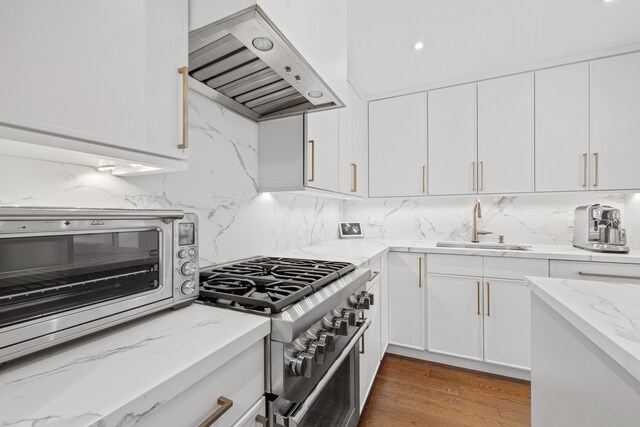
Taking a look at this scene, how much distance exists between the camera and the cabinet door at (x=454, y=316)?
212 centimetres

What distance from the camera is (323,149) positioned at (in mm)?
1817

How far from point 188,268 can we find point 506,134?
254 centimetres

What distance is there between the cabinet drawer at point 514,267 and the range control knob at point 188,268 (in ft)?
6.68

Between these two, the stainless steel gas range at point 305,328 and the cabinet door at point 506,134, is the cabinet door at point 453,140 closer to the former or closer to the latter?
the cabinet door at point 506,134

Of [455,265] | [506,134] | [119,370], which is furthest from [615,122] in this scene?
[119,370]

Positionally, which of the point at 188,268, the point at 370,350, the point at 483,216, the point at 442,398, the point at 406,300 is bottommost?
the point at 442,398

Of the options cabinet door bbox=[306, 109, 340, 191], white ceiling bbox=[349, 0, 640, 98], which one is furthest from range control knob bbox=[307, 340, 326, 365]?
white ceiling bbox=[349, 0, 640, 98]

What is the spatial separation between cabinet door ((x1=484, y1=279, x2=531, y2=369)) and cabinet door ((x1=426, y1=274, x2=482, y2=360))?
64 millimetres

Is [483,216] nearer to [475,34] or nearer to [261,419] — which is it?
[475,34]

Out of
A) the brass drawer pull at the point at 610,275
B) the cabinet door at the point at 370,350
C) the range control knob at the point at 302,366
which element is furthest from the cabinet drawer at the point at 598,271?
the range control knob at the point at 302,366

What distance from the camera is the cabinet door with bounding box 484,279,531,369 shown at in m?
1.99

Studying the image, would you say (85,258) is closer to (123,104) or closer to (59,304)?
(59,304)

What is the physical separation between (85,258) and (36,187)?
12.6 inches

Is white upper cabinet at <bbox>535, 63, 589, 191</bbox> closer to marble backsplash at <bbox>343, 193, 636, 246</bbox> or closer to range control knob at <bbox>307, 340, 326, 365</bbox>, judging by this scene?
marble backsplash at <bbox>343, 193, 636, 246</bbox>
